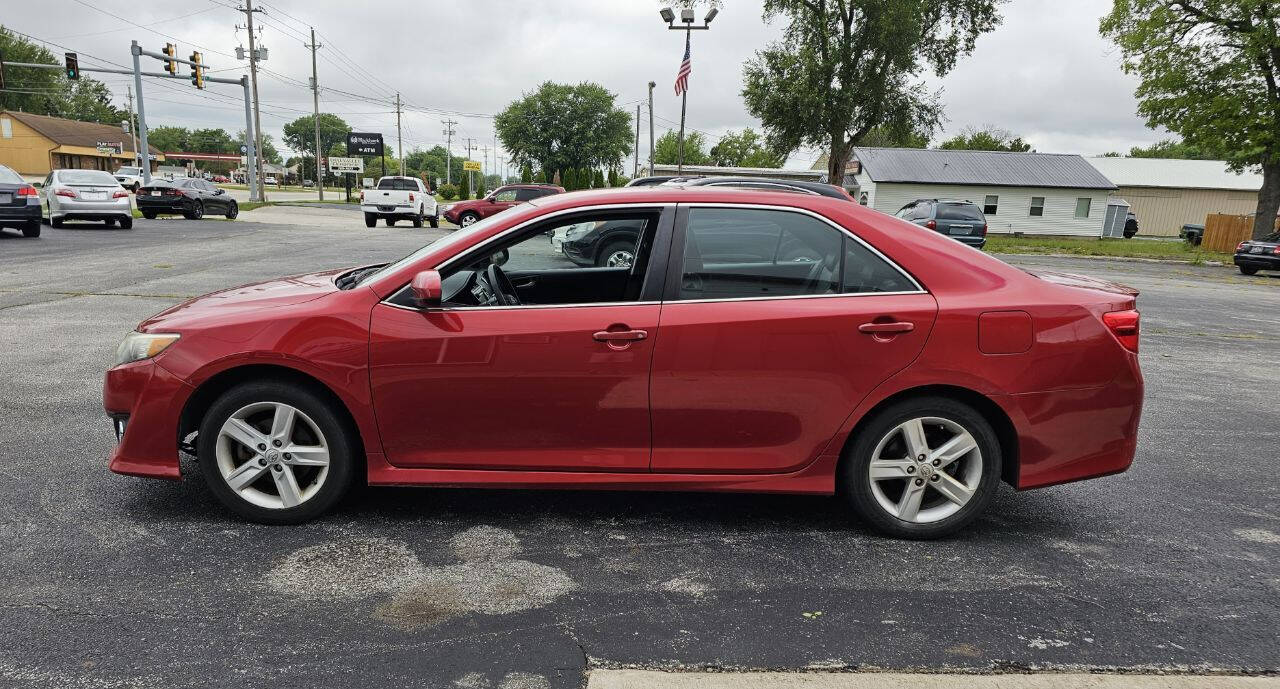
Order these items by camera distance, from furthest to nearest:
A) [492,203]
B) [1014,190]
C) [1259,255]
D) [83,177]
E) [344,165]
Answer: [344,165]
[1014,190]
[492,203]
[1259,255]
[83,177]

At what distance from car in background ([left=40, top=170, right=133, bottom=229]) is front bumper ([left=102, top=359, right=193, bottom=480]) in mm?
21049

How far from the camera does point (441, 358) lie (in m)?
3.46

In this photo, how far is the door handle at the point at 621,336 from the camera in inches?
135

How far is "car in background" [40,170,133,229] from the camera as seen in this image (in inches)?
822

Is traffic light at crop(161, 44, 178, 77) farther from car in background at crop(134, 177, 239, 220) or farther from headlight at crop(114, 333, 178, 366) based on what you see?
headlight at crop(114, 333, 178, 366)

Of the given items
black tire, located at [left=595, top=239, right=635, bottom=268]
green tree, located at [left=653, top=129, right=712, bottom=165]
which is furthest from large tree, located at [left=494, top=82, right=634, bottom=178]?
black tire, located at [left=595, top=239, right=635, bottom=268]

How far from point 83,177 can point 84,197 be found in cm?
79

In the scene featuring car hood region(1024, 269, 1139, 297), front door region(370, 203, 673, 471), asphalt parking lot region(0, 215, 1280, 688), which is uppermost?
car hood region(1024, 269, 1139, 297)

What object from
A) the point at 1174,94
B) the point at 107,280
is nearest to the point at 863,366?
the point at 107,280

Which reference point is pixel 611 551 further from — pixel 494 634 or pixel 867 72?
pixel 867 72

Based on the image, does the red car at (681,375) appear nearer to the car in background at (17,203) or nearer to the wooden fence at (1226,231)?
the car in background at (17,203)

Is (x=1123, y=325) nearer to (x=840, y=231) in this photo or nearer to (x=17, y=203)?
(x=840, y=231)

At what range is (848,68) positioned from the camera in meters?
38.3

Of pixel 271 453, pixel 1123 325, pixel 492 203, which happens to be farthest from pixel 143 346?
pixel 492 203
